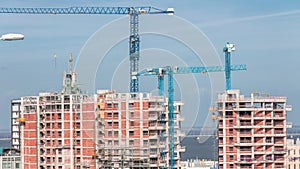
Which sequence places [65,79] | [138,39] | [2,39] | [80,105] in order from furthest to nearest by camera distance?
[138,39]
[65,79]
[80,105]
[2,39]

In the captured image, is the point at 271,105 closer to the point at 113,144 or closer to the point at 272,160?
the point at 272,160

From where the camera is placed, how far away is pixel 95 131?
22.0m

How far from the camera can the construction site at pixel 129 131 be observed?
2125cm

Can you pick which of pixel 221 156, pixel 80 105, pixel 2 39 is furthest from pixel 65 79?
pixel 2 39

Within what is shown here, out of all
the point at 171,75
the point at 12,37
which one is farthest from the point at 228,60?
the point at 12,37

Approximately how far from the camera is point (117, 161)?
2159cm

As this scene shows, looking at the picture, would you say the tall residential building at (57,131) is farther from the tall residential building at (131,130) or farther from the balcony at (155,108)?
the balcony at (155,108)

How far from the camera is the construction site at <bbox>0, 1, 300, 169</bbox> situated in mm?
21250

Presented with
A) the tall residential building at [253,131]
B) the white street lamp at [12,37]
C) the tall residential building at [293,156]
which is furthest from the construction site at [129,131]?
the white street lamp at [12,37]

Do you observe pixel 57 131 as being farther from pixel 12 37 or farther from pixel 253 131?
pixel 12 37

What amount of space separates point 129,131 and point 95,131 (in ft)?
4.40

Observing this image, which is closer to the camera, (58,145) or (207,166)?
(58,145)

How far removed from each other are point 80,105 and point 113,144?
2.02 m

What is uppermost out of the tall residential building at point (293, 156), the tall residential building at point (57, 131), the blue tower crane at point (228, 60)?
the blue tower crane at point (228, 60)
